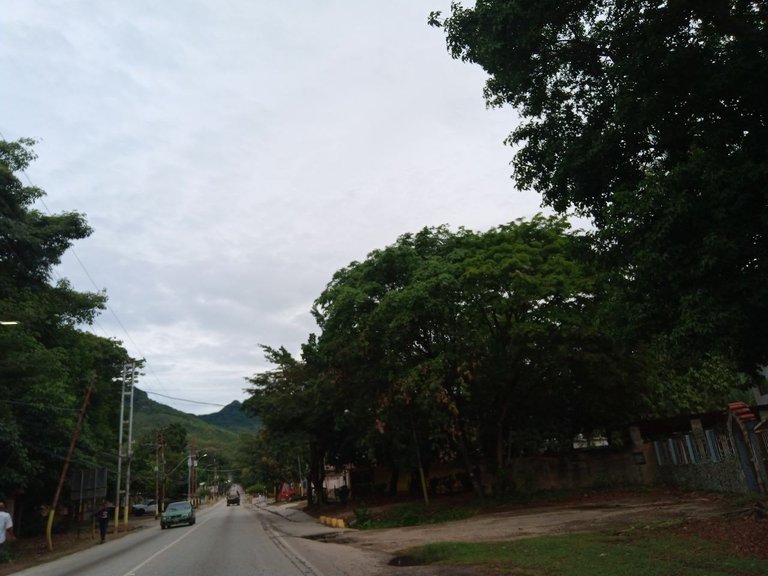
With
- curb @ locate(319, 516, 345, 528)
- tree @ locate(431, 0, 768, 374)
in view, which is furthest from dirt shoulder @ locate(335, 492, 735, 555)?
tree @ locate(431, 0, 768, 374)

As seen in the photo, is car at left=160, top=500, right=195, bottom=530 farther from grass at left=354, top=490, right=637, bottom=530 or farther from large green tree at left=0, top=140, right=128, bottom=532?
grass at left=354, top=490, right=637, bottom=530

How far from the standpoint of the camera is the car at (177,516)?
3291cm

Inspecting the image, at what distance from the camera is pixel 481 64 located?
480 inches

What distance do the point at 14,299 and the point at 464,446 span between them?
22.9 meters

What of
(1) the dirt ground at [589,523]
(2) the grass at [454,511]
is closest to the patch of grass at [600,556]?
(1) the dirt ground at [589,523]

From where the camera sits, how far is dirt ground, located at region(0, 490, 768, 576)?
10.2 meters

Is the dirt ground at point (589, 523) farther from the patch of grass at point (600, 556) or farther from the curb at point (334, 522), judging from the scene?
the curb at point (334, 522)

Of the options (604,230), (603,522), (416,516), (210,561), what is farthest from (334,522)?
(604,230)

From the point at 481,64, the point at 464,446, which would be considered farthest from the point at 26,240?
the point at 481,64

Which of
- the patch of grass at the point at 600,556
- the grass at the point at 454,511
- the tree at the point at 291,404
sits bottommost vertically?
the grass at the point at 454,511

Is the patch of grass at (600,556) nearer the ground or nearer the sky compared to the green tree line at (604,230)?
nearer the ground

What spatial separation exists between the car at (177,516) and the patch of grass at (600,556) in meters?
24.7

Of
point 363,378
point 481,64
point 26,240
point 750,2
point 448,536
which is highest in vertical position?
point 26,240

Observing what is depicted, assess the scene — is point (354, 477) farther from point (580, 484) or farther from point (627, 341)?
point (627, 341)
